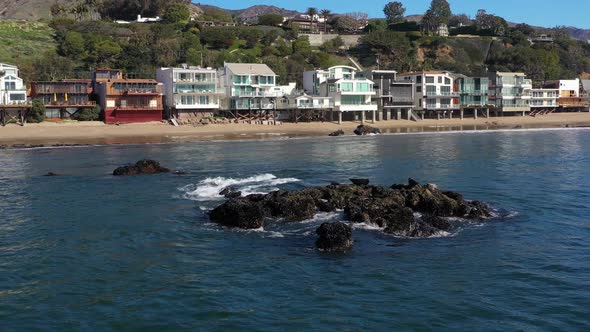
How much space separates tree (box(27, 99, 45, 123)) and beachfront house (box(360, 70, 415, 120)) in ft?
161

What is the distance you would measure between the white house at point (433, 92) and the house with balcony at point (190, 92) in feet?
112

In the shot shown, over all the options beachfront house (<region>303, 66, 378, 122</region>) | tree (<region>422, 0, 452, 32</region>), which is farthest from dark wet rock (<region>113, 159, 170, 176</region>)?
tree (<region>422, 0, 452, 32</region>)

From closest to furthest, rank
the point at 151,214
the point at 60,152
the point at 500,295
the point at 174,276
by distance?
the point at 500,295 → the point at 174,276 → the point at 151,214 → the point at 60,152

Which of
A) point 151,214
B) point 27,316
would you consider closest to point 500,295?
point 27,316

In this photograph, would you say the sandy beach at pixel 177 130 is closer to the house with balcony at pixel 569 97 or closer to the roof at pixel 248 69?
the roof at pixel 248 69

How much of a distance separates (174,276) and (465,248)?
31.0 feet

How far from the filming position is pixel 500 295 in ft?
48.6

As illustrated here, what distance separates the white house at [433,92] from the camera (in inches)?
3861

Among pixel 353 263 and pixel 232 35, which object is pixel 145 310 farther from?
pixel 232 35

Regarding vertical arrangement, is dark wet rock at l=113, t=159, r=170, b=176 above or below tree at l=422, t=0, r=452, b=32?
below

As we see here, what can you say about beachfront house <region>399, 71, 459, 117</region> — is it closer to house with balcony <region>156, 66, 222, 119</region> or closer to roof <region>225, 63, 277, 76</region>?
roof <region>225, 63, 277, 76</region>

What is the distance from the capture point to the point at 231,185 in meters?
33.5

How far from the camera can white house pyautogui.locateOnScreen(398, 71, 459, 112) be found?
98.1m

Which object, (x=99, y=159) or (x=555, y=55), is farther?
(x=555, y=55)
